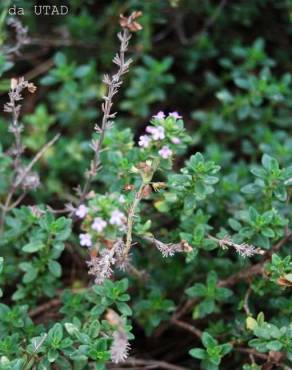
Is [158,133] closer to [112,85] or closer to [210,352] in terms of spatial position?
[112,85]

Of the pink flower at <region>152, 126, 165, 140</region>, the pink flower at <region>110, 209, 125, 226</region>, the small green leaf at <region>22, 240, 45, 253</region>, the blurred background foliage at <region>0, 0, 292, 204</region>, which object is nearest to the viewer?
the pink flower at <region>110, 209, 125, 226</region>

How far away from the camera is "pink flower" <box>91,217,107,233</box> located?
1562 mm

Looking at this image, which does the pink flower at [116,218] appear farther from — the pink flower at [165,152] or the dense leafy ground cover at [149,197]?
the pink flower at [165,152]

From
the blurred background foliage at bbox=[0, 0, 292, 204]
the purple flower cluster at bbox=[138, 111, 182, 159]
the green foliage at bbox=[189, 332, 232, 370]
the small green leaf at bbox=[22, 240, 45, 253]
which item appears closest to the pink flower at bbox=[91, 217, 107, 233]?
the purple flower cluster at bbox=[138, 111, 182, 159]

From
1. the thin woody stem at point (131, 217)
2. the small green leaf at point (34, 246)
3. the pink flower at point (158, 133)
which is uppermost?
the pink flower at point (158, 133)

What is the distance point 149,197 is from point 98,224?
1.44ft

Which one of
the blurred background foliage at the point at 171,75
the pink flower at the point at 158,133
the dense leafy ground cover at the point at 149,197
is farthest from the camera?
the blurred background foliage at the point at 171,75

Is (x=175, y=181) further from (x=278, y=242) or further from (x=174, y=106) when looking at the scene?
(x=174, y=106)

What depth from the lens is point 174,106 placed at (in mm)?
3232

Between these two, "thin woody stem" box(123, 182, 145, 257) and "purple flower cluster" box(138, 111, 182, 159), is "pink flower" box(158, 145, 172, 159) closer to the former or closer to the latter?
"purple flower cluster" box(138, 111, 182, 159)

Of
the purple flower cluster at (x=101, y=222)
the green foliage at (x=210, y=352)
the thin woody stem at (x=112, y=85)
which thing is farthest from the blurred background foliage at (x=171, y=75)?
the purple flower cluster at (x=101, y=222)

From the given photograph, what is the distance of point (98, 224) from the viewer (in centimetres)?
157

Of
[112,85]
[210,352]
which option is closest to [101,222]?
[112,85]

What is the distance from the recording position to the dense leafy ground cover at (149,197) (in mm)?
1777
